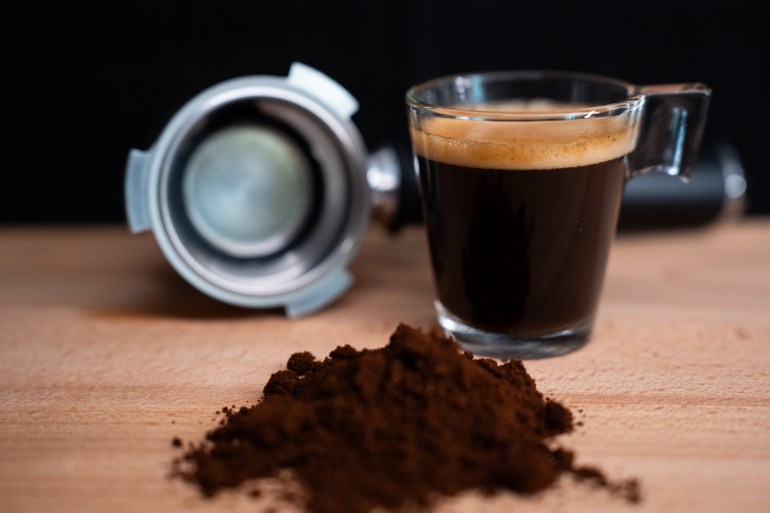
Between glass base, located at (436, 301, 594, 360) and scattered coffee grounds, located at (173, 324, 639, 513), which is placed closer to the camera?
scattered coffee grounds, located at (173, 324, 639, 513)

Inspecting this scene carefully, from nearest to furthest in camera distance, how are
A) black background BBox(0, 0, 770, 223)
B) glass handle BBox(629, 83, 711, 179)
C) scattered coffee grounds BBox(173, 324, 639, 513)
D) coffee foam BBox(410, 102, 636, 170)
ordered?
scattered coffee grounds BBox(173, 324, 639, 513), coffee foam BBox(410, 102, 636, 170), glass handle BBox(629, 83, 711, 179), black background BBox(0, 0, 770, 223)

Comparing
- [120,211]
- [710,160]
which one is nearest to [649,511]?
[710,160]

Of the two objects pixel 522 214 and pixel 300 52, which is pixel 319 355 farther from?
pixel 300 52

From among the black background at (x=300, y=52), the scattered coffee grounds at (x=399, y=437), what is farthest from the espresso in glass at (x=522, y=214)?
the black background at (x=300, y=52)

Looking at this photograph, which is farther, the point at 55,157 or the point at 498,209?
the point at 55,157

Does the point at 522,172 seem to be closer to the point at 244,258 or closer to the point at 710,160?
the point at 244,258

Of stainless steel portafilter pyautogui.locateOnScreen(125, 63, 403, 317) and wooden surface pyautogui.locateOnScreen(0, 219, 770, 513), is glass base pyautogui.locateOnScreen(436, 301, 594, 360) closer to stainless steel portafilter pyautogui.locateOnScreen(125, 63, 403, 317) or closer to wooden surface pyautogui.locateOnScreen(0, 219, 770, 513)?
wooden surface pyautogui.locateOnScreen(0, 219, 770, 513)

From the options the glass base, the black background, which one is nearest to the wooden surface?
the glass base
